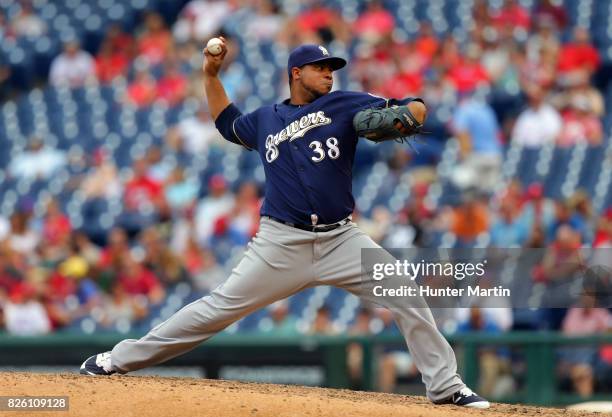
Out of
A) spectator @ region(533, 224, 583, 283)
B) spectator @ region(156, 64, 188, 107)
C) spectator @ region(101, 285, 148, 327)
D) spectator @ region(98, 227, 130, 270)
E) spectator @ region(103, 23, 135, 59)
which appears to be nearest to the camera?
spectator @ region(533, 224, 583, 283)

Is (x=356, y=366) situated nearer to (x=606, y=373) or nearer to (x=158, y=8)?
(x=606, y=373)

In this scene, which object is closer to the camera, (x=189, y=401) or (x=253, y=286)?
(x=189, y=401)

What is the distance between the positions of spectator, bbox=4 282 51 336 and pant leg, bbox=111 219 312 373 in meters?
4.83

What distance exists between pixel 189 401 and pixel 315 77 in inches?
59.8

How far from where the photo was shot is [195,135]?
13016 millimetres

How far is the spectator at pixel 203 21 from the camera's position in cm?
1458

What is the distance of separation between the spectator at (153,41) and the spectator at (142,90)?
0.26 metres

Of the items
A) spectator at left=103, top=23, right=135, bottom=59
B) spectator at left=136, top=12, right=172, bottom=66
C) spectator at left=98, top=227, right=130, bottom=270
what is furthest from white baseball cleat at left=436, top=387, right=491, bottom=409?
spectator at left=103, top=23, right=135, bottom=59

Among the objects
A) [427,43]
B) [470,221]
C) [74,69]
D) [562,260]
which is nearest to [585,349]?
[562,260]

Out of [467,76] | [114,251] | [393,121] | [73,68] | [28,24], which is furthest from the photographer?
[28,24]

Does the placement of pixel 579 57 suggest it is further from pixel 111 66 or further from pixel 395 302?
pixel 395 302

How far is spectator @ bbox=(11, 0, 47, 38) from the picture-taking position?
51.0ft

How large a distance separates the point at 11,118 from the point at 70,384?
9125mm

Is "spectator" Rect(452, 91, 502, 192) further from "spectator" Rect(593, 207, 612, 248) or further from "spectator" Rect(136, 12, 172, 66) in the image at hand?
"spectator" Rect(136, 12, 172, 66)
